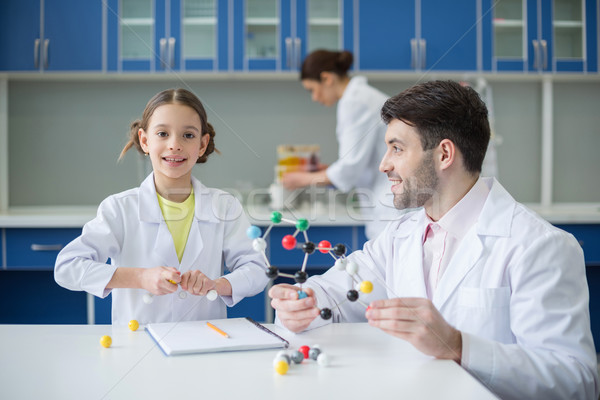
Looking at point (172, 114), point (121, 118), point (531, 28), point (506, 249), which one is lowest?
point (506, 249)

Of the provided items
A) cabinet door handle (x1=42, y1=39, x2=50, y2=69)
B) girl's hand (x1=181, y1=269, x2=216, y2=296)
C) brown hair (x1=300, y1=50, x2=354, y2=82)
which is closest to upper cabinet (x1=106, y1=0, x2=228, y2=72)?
cabinet door handle (x1=42, y1=39, x2=50, y2=69)

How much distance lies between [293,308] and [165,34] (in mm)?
2433

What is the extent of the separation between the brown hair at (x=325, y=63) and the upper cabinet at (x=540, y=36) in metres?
0.91

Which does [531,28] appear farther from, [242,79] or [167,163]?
[167,163]

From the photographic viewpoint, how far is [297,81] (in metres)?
3.55

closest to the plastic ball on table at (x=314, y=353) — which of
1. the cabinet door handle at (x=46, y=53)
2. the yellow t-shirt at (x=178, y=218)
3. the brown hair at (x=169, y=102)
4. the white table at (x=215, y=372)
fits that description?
the white table at (x=215, y=372)

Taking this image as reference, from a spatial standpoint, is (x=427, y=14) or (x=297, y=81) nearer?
(x=427, y=14)

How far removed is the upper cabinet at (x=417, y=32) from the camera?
3258 mm

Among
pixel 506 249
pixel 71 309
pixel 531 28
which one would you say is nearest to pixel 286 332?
pixel 506 249

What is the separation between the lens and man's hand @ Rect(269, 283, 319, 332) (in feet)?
3.90

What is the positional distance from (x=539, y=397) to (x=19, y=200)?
3322mm

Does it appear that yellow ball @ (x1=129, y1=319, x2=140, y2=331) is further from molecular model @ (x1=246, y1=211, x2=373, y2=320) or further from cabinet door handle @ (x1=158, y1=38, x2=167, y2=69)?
cabinet door handle @ (x1=158, y1=38, x2=167, y2=69)

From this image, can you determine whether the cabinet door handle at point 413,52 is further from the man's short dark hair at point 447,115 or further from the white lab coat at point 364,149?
the man's short dark hair at point 447,115

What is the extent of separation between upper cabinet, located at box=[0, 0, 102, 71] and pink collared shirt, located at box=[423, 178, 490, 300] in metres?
2.51
